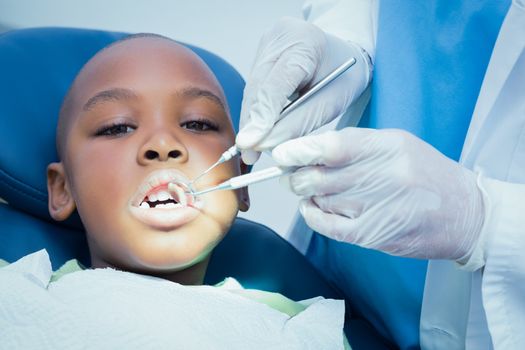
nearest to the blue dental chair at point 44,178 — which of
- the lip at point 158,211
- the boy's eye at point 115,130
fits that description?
the boy's eye at point 115,130

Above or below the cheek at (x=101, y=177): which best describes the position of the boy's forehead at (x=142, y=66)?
above

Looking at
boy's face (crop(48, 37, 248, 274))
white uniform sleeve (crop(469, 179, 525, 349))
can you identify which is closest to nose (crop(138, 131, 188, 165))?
boy's face (crop(48, 37, 248, 274))

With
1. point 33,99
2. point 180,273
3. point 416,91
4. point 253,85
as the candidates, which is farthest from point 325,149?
point 33,99

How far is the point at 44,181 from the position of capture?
1.29m

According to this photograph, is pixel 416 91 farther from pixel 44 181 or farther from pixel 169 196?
pixel 44 181

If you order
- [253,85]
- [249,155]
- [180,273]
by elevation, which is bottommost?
[180,273]

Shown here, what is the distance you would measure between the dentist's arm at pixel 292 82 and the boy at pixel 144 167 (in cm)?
14

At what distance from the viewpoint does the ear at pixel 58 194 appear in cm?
122

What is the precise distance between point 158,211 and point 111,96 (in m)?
0.30

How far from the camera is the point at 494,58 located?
0.95 metres

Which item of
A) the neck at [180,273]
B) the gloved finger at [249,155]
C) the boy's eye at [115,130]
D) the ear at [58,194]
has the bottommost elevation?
the neck at [180,273]

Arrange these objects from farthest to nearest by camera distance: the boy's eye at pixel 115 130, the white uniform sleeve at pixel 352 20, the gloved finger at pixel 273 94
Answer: the white uniform sleeve at pixel 352 20 → the boy's eye at pixel 115 130 → the gloved finger at pixel 273 94

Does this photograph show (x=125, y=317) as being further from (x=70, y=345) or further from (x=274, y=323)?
(x=274, y=323)

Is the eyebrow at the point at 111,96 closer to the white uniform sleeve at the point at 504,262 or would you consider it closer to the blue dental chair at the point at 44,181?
the blue dental chair at the point at 44,181
